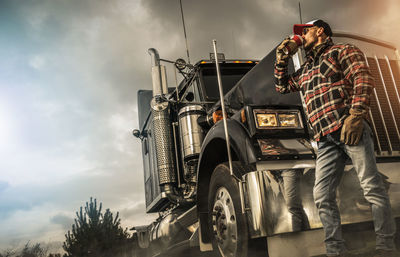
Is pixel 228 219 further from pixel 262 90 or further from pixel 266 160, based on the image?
pixel 262 90

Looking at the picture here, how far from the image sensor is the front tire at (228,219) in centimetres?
296

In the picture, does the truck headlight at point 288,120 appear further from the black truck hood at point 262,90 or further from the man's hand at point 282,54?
the man's hand at point 282,54

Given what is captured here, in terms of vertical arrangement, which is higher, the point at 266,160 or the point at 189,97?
the point at 189,97

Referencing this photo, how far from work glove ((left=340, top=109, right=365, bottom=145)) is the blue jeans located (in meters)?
0.07

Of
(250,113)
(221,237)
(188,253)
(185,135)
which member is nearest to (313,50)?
→ (250,113)

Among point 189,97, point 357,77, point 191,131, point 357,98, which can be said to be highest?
point 189,97

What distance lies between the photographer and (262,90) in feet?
11.9

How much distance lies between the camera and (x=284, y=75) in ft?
9.80

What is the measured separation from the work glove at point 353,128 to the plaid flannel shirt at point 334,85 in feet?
0.12

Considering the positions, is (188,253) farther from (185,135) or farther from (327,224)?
(327,224)

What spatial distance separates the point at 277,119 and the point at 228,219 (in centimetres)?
95

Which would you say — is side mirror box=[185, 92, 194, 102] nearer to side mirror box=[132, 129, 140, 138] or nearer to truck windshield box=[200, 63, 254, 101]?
truck windshield box=[200, 63, 254, 101]

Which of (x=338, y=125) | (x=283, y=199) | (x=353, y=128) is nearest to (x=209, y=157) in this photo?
(x=283, y=199)

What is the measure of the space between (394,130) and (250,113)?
1292 mm
